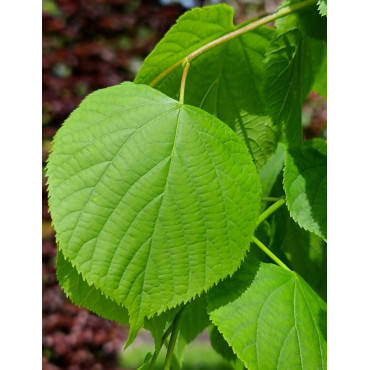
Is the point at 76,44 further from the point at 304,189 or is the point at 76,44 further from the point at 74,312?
the point at 304,189

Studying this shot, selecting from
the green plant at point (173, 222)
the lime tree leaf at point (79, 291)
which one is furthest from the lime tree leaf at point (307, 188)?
the lime tree leaf at point (79, 291)

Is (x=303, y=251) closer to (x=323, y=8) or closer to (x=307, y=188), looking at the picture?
(x=307, y=188)

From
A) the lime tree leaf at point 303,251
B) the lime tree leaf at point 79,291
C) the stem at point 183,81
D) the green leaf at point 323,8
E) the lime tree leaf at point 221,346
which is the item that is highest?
the green leaf at point 323,8

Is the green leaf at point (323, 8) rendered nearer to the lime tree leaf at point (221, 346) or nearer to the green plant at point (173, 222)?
the green plant at point (173, 222)

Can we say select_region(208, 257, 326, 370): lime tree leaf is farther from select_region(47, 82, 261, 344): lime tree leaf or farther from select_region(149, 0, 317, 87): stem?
select_region(149, 0, 317, 87): stem

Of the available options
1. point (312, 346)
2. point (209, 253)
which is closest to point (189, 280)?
point (209, 253)
